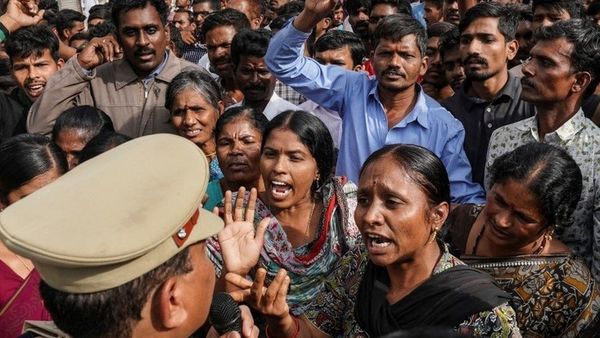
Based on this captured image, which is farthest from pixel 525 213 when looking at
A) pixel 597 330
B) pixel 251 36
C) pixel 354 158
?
pixel 251 36

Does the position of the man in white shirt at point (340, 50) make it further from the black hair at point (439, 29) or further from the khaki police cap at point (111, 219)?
the khaki police cap at point (111, 219)

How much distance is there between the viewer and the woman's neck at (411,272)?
2.45m

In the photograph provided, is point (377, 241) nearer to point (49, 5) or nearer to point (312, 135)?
point (312, 135)

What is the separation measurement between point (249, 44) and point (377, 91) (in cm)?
124

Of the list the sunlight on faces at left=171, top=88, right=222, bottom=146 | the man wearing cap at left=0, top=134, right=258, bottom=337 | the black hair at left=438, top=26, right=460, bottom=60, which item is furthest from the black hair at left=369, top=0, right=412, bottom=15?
the man wearing cap at left=0, top=134, right=258, bottom=337

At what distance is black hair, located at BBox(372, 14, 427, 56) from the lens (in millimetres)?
4141

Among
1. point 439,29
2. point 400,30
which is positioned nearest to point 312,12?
point 400,30

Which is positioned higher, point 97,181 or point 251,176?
point 97,181

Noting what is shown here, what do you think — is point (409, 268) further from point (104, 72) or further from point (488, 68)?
point (104, 72)

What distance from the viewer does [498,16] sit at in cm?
457

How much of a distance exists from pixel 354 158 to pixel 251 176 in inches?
24.4

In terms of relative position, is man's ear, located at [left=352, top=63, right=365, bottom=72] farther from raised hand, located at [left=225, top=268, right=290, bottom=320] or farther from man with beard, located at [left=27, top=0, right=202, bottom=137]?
raised hand, located at [left=225, top=268, right=290, bottom=320]

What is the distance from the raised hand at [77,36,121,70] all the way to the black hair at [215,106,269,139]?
1268mm

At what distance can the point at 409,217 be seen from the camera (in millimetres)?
2457
